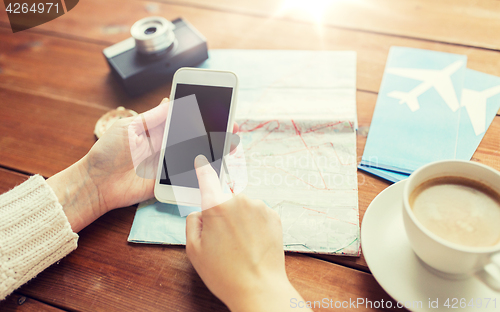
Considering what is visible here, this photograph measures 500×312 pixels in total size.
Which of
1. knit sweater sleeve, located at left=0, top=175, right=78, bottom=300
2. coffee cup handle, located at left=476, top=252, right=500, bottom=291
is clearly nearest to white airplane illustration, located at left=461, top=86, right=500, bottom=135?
coffee cup handle, located at left=476, top=252, right=500, bottom=291

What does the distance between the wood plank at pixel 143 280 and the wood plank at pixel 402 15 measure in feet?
1.78

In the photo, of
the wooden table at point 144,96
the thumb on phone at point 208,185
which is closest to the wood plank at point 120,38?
the wooden table at point 144,96

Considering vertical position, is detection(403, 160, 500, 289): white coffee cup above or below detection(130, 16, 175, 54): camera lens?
below

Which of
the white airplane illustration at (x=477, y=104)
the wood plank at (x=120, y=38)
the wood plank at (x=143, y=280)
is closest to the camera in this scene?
the wood plank at (x=143, y=280)

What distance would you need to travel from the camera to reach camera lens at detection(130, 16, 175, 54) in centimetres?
61

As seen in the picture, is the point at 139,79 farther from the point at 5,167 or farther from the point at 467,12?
the point at 467,12

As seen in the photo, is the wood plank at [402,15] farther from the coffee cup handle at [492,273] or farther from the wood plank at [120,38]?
the coffee cup handle at [492,273]

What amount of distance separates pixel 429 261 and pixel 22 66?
0.88 m

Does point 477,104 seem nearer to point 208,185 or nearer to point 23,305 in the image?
point 208,185

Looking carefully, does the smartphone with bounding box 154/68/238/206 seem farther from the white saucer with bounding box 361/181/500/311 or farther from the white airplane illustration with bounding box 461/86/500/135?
the white airplane illustration with bounding box 461/86/500/135

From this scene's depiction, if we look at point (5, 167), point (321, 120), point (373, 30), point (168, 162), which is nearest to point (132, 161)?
point (168, 162)

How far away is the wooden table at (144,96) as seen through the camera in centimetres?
44

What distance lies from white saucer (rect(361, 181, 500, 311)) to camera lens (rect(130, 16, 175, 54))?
1.58ft

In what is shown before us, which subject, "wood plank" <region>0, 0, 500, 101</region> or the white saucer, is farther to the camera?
"wood plank" <region>0, 0, 500, 101</region>
